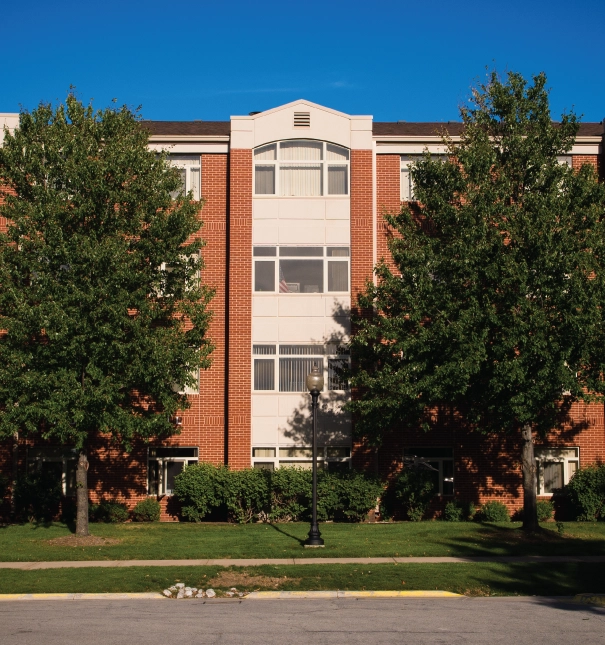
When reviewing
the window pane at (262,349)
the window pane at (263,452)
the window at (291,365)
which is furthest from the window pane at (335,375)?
the window pane at (263,452)

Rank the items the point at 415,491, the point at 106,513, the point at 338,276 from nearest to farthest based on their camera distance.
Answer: the point at 106,513, the point at 415,491, the point at 338,276

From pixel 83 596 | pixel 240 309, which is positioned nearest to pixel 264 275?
pixel 240 309

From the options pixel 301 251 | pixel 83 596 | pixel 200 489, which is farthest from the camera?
pixel 301 251

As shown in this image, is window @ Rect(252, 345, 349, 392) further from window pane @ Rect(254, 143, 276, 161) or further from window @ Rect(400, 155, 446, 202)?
window pane @ Rect(254, 143, 276, 161)

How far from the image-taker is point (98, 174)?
65.5ft

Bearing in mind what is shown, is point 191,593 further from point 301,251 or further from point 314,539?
point 301,251

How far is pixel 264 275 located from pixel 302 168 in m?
3.86

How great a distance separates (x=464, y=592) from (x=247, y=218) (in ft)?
51.8

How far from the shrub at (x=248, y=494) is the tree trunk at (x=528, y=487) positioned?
7.61 m

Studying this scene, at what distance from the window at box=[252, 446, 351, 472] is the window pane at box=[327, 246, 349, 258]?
20.8ft

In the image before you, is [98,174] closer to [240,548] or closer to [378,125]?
[240,548]

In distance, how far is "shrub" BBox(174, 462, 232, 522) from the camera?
2481 cm

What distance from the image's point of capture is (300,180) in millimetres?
27516

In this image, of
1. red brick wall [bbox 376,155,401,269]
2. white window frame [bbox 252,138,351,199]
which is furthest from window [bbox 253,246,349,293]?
white window frame [bbox 252,138,351,199]
